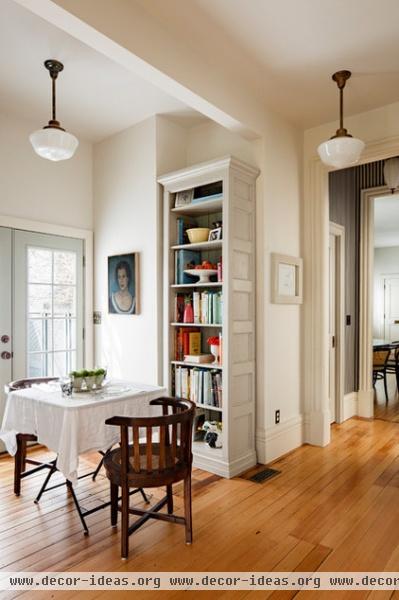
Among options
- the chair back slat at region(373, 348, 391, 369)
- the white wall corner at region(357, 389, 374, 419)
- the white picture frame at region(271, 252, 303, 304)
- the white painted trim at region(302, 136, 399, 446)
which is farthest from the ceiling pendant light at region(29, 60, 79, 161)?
the chair back slat at region(373, 348, 391, 369)

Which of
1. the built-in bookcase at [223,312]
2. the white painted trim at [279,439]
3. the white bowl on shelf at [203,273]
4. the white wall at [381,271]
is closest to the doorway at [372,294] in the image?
the white wall at [381,271]

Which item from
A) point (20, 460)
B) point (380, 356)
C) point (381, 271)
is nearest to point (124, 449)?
point (20, 460)

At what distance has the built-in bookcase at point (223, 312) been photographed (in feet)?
10.6

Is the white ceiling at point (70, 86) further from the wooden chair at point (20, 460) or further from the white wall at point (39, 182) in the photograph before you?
the wooden chair at point (20, 460)

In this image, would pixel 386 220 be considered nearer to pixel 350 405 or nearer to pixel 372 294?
pixel 372 294

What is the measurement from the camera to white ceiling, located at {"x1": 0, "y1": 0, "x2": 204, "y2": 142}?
104 inches

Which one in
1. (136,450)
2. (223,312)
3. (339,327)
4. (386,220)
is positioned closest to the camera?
(136,450)

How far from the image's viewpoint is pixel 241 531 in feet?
7.93

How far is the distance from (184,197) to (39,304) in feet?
5.79

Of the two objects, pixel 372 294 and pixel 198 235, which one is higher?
pixel 198 235

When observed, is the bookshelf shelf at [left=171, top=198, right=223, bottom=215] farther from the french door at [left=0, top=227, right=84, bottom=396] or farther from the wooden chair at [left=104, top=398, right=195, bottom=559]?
the wooden chair at [left=104, top=398, right=195, bottom=559]

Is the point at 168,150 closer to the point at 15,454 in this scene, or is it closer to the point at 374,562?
the point at 15,454

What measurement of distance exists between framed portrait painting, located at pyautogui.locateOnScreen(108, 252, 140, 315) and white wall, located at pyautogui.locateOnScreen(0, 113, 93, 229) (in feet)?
2.21

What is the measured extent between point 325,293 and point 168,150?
2.03m
